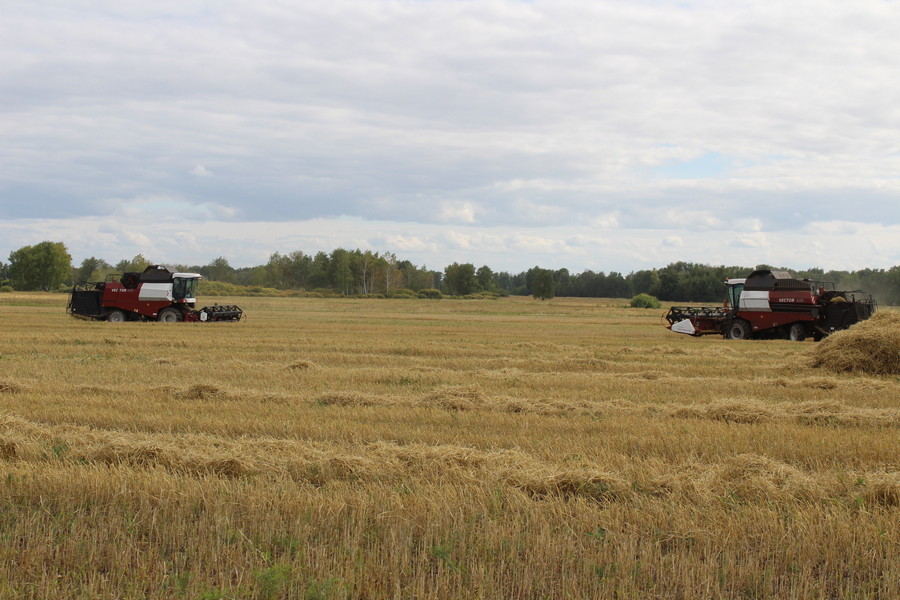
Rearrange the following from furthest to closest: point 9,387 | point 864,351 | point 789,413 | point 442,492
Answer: point 864,351 → point 9,387 → point 789,413 → point 442,492

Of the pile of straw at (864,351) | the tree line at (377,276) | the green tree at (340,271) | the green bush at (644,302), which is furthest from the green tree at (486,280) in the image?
the pile of straw at (864,351)

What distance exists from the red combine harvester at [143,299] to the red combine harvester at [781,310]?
75.9 ft

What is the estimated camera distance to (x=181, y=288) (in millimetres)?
35625

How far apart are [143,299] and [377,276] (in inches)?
3916

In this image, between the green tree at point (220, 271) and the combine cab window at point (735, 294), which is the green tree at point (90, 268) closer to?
the green tree at point (220, 271)

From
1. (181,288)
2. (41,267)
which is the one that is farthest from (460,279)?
(181,288)

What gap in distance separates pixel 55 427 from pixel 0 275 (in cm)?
16825

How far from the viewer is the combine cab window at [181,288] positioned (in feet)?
116

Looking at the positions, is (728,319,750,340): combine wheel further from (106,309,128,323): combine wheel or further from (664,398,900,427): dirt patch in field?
(106,309,128,323): combine wheel

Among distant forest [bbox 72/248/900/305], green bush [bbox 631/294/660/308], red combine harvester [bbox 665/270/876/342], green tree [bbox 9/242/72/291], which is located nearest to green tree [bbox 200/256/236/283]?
distant forest [bbox 72/248/900/305]

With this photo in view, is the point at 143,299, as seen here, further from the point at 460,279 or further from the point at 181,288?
the point at 460,279

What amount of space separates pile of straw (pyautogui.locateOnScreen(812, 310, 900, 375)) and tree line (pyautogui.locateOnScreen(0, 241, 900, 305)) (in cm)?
7577

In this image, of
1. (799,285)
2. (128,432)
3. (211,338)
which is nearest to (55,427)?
(128,432)

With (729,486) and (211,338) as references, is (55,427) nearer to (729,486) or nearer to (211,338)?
(729,486)
